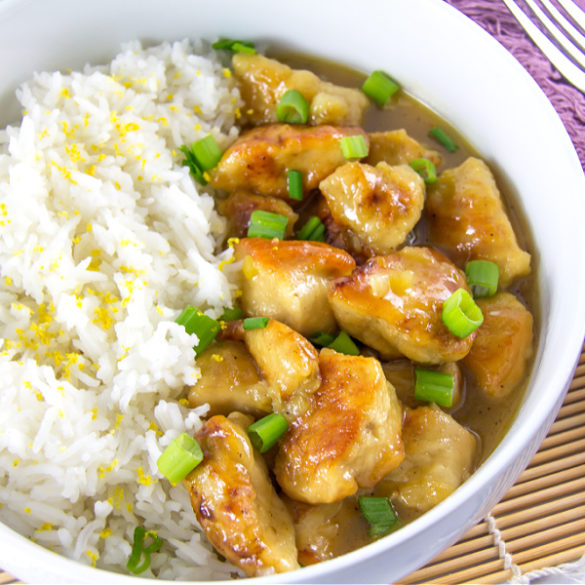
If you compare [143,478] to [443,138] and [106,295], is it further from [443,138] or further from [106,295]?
[443,138]

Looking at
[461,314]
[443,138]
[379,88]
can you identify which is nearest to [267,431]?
[461,314]

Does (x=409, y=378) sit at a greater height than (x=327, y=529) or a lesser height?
greater

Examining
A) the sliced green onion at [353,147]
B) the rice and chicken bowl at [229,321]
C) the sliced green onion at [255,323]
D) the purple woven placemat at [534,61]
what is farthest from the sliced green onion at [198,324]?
the purple woven placemat at [534,61]

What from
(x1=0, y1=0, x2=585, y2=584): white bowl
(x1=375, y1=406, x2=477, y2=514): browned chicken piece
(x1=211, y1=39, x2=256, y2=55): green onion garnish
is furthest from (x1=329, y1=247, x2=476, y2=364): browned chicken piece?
(x1=211, y1=39, x2=256, y2=55): green onion garnish

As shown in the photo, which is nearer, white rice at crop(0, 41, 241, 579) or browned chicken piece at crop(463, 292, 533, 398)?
white rice at crop(0, 41, 241, 579)

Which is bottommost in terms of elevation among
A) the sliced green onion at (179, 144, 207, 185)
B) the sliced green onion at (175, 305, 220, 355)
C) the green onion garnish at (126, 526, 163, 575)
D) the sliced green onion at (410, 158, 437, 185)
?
the green onion garnish at (126, 526, 163, 575)

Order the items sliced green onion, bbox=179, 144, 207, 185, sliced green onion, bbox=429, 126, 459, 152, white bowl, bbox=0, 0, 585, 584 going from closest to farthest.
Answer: white bowl, bbox=0, 0, 585, 584
sliced green onion, bbox=179, 144, 207, 185
sliced green onion, bbox=429, 126, 459, 152

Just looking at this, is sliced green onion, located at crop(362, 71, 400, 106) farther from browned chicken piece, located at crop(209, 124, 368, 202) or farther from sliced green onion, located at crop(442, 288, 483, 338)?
sliced green onion, located at crop(442, 288, 483, 338)
